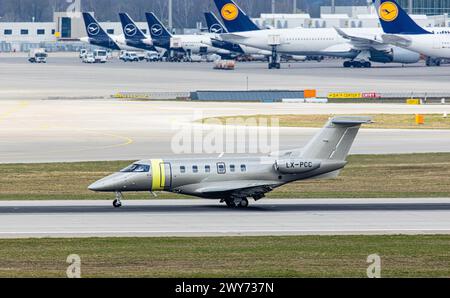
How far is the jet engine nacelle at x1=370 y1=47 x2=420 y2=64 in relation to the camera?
525 feet

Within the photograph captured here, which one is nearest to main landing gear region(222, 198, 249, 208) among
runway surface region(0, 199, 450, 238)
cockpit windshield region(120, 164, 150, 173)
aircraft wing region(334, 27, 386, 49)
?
runway surface region(0, 199, 450, 238)

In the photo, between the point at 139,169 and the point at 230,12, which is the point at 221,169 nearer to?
the point at 139,169

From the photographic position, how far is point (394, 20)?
142500 mm

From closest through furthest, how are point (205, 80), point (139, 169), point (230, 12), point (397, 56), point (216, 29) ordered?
point (139, 169) → point (205, 80) → point (397, 56) → point (230, 12) → point (216, 29)

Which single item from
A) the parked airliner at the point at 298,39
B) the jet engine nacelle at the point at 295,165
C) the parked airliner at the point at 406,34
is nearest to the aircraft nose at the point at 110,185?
the jet engine nacelle at the point at 295,165

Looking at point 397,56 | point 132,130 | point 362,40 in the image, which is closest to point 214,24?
point 362,40

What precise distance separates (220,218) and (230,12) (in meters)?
134

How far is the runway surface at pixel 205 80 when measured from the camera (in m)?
125

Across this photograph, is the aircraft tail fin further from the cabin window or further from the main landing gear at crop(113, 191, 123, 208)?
the main landing gear at crop(113, 191, 123, 208)

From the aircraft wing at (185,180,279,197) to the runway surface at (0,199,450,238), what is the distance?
0.71 metres

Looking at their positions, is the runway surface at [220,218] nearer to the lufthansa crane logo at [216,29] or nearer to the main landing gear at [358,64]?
the main landing gear at [358,64]

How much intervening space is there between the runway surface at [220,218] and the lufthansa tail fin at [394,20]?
99318mm

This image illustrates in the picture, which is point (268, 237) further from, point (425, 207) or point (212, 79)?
point (212, 79)

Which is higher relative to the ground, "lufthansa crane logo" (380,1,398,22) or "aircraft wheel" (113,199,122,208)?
"lufthansa crane logo" (380,1,398,22)
